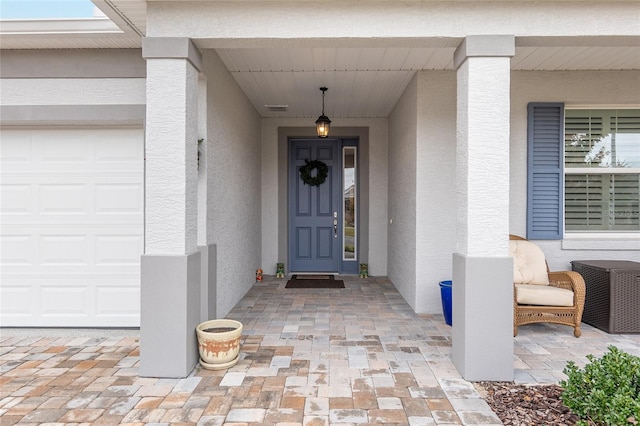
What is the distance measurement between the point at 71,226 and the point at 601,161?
225 inches

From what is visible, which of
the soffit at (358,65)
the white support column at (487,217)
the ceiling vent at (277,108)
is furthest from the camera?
the ceiling vent at (277,108)

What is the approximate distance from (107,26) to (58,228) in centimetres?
194

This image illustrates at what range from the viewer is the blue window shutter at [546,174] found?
171 inches

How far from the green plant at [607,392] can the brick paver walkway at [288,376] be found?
1.55ft

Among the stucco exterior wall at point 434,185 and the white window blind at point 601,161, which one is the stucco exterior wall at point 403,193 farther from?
the white window blind at point 601,161

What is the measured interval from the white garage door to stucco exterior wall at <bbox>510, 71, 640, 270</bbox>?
400 cm

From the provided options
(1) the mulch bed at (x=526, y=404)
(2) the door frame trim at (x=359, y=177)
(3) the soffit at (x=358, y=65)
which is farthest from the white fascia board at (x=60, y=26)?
(1) the mulch bed at (x=526, y=404)

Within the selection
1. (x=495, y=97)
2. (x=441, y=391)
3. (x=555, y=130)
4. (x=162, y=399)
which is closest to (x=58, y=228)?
(x=162, y=399)

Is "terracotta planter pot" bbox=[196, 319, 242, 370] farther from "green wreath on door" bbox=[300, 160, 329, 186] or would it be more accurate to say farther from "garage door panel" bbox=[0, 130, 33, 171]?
"green wreath on door" bbox=[300, 160, 329, 186]

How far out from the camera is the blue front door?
6820 mm

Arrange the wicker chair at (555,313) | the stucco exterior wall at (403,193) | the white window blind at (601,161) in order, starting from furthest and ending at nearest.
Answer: the stucco exterior wall at (403,193) → the white window blind at (601,161) → the wicker chair at (555,313)

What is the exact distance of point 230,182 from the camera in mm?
4453

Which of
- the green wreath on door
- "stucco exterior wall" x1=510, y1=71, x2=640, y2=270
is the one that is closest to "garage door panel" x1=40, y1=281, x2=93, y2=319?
the green wreath on door

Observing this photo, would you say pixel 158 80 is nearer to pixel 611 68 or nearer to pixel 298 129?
pixel 298 129
